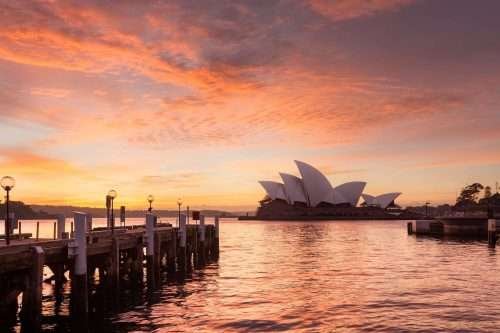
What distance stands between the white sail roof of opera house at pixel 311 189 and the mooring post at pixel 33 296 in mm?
143669

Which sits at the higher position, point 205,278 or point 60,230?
point 60,230

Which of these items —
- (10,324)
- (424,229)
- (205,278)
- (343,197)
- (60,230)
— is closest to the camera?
(10,324)

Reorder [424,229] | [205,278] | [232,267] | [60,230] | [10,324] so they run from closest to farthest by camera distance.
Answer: [10,324], [60,230], [205,278], [232,267], [424,229]

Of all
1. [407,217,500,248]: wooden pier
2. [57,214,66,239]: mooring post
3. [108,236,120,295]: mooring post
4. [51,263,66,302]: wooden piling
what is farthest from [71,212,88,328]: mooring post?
[407,217,500,248]: wooden pier

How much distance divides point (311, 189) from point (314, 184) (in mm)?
3727

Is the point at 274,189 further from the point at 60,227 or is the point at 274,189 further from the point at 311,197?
the point at 60,227

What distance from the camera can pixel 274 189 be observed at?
630ft

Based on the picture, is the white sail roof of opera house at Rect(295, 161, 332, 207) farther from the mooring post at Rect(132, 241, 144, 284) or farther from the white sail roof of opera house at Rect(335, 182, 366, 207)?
the mooring post at Rect(132, 241, 144, 284)

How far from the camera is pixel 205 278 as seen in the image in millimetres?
33375

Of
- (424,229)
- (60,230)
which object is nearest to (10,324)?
(60,230)

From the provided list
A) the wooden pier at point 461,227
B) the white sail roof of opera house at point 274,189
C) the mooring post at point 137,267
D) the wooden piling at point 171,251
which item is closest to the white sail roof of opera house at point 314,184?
the white sail roof of opera house at point 274,189

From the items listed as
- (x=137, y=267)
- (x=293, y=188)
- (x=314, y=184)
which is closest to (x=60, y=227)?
(x=137, y=267)

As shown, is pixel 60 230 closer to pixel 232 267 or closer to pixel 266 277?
pixel 266 277

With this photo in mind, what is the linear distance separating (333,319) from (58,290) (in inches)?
496
